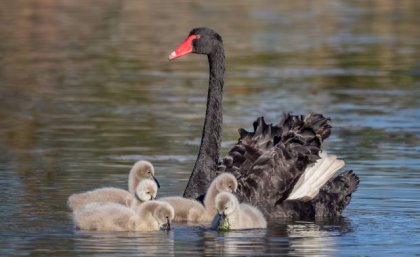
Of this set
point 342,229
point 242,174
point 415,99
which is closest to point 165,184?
point 242,174

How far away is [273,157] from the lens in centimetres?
1018

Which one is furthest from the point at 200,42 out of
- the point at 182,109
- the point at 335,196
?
the point at 182,109

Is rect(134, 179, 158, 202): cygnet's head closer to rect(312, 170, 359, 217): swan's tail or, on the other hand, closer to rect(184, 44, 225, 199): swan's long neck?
rect(184, 44, 225, 199): swan's long neck

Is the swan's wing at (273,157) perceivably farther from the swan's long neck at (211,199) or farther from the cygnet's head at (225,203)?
the cygnet's head at (225,203)

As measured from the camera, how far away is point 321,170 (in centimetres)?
1062

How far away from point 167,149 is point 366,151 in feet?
6.58

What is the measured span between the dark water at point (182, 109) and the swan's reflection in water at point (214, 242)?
0.05ft

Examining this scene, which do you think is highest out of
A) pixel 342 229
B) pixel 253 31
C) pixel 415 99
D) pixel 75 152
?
pixel 253 31

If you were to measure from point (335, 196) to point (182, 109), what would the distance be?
6.32 metres

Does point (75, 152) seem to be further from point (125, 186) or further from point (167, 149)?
point (125, 186)

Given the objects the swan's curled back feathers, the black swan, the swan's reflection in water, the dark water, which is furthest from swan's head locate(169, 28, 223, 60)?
the swan's curled back feathers

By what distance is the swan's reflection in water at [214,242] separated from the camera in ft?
28.5

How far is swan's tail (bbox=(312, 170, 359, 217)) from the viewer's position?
10.5 metres

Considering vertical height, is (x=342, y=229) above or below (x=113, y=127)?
below
